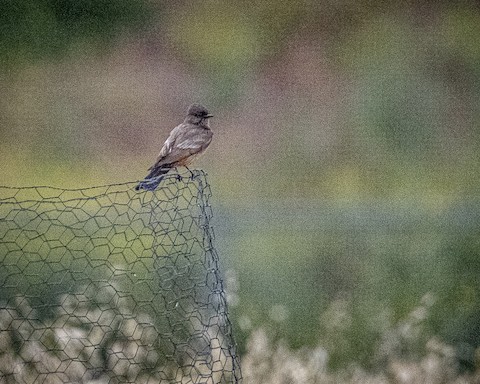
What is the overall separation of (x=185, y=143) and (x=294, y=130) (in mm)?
610

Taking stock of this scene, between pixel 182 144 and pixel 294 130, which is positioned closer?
pixel 182 144

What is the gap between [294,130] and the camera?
13.7 ft

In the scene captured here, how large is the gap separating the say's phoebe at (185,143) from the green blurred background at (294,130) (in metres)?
0.20

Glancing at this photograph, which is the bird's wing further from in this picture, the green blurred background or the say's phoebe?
the green blurred background

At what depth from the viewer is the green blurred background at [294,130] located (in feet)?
13.3

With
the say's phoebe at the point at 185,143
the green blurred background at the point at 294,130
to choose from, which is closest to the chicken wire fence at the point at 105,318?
the say's phoebe at the point at 185,143

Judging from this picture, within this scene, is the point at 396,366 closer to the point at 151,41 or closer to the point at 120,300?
the point at 120,300

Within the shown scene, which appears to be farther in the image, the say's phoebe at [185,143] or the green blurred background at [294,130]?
the green blurred background at [294,130]

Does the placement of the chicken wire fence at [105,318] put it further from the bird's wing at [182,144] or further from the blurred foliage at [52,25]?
the blurred foliage at [52,25]

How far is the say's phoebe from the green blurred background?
0.20m

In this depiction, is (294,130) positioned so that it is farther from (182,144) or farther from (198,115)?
(182,144)

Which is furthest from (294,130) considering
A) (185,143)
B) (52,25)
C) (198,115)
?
(52,25)

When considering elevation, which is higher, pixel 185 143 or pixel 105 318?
pixel 185 143

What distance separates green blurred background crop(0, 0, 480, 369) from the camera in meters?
4.05
